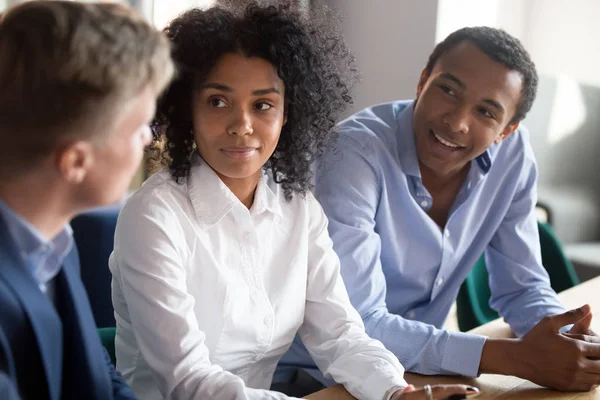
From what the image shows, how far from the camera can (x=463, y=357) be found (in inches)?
58.1

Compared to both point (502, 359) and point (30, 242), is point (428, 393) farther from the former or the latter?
point (30, 242)

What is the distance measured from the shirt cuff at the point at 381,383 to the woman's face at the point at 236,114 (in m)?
0.45

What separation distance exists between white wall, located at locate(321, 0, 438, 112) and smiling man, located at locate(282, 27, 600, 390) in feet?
5.22

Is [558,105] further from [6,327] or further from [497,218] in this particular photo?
[6,327]

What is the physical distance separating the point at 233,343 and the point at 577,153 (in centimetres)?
322

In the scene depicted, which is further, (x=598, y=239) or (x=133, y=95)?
(x=598, y=239)

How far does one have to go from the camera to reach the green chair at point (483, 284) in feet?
7.90

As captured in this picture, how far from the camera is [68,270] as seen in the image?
1052 mm

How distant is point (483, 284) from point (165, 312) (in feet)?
4.97

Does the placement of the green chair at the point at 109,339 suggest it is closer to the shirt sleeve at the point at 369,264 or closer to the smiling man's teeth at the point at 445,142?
the shirt sleeve at the point at 369,264

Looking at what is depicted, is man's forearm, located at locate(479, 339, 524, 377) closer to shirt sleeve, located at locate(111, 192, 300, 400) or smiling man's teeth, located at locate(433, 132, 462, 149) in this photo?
shirt sleeve, located at locate(111, 192, 300, 400)

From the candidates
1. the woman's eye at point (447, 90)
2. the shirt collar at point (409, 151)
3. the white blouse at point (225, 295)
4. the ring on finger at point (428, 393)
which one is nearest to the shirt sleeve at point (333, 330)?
the white blouse at point (225, 295)

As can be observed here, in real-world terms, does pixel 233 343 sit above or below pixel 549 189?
above

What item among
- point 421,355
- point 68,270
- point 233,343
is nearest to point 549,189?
point 421,355
